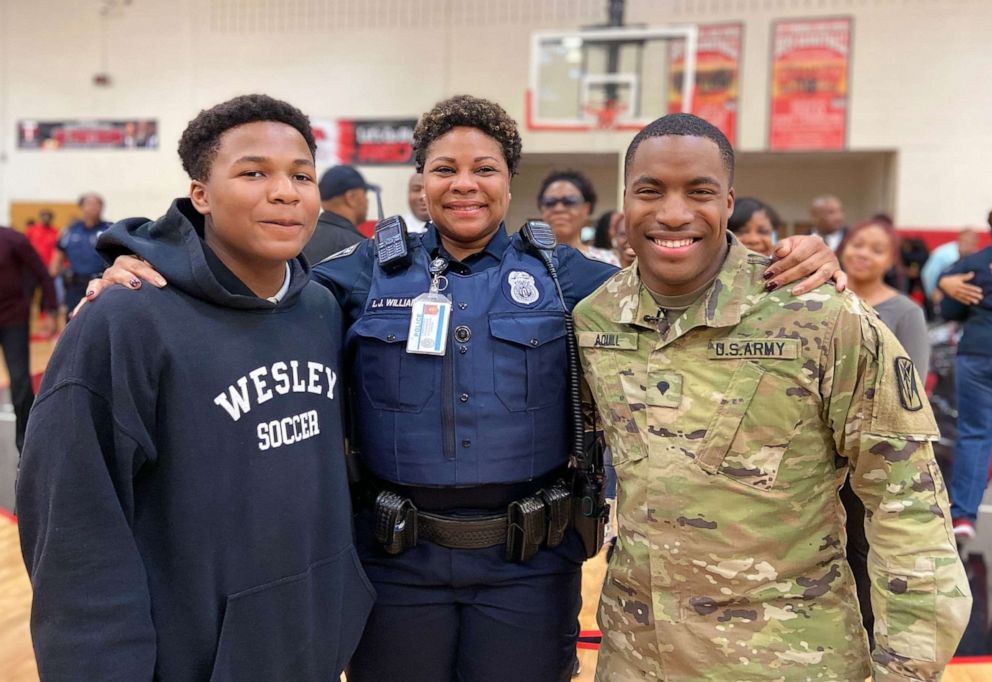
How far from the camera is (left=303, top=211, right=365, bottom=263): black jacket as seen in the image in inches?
144

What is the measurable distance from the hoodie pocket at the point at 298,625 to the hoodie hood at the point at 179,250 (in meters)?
0.54

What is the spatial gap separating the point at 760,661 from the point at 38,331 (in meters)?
13.0

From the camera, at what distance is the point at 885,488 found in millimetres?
1392

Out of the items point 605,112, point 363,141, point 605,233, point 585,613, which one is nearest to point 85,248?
point 363,141

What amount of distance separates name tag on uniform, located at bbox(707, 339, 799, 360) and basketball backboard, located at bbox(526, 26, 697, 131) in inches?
347

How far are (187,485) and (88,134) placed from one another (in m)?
14.3

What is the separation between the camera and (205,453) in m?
1.36

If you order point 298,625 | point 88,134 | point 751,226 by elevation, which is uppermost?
point 88,134

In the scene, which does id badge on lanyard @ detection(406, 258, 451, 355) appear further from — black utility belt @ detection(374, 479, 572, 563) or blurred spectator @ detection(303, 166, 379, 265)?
blurred spectator @ detection(303, 166, 379, 265)

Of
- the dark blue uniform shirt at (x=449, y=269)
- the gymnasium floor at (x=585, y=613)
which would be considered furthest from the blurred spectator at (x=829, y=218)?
the dark blue uniform shirt at (x=449, y=269)

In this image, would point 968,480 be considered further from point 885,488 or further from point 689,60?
point 689,60

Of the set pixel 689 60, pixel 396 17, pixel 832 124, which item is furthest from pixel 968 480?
pixel 396 17

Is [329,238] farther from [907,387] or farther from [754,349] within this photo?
[907,387]

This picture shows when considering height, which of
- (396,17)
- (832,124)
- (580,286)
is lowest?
(580,286)
